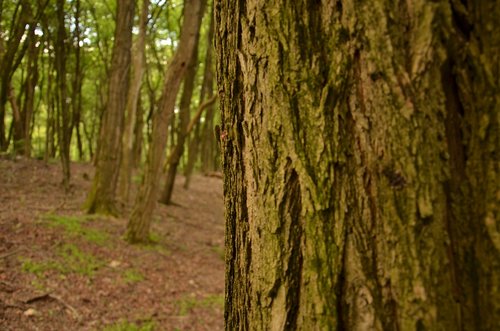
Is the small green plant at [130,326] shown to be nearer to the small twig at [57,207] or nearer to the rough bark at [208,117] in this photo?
the small twig at [57,207]

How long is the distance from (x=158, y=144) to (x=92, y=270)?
9.39ft

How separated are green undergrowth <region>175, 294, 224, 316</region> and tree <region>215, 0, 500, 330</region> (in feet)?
18.7

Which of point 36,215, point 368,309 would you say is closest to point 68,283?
point 36,215

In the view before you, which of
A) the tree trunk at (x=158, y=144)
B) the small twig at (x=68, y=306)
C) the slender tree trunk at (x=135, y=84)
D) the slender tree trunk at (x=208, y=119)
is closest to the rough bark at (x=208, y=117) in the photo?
the slender tree trunk at (x=208, y=119)

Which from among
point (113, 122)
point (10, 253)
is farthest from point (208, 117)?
point (10, 253)

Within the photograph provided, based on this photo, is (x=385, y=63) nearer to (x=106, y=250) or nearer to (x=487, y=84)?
(x=487, y=84)

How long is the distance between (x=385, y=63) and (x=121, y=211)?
35.9ft

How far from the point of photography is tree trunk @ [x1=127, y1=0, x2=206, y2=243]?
28.8 feet

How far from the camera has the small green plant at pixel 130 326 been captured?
5477mm

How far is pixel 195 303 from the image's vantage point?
7074mm

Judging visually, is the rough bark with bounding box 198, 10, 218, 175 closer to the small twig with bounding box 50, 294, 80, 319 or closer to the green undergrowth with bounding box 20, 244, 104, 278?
the green undergrowth with bounding box 20, 244, 104, 278

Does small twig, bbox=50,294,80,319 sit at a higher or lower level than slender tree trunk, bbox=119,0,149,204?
lower

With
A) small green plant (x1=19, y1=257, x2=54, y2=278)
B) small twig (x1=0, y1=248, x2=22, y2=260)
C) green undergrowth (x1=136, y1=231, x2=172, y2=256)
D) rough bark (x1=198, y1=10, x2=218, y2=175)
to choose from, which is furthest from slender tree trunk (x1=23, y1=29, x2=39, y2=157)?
small green plant (x1=19, y1=257, x2=54, y2=278)

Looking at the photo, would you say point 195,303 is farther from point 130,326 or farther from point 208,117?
point 208,117
